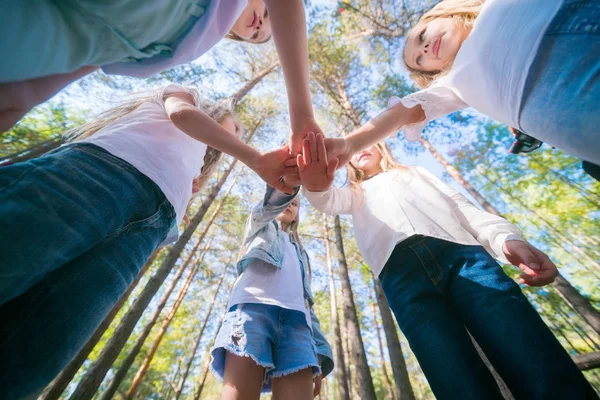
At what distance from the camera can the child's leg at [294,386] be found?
65.1 inches

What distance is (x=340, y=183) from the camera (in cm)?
931

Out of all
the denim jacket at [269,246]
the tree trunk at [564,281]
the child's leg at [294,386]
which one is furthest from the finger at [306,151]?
the tree trunk at [564,281]

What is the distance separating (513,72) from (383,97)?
8.25 meters

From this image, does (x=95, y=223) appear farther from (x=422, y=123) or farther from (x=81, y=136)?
(x=422, y=123)

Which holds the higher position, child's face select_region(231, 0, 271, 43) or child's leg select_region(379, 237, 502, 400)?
child's face select_region(231, 0, 271, 43)

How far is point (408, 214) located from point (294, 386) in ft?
4.59

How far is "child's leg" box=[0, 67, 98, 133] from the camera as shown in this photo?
779 millimetres

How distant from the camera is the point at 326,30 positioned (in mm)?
8094

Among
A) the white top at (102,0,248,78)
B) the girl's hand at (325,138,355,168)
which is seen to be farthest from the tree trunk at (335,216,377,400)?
the white top at (102,0,248,78)

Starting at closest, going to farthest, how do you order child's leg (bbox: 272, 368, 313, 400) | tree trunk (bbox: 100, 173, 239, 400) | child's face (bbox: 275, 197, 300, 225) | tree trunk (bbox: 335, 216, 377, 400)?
child's leg (bbox: 272, 368, 313, 400) → child's face (bbox: 275, 197, 300, 225) → tree trunk (bbox: 335, 216, 377, 400) → tree trunk (bbox: 100, 173, 239, 400)

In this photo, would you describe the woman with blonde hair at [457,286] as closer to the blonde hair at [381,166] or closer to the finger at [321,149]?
the finger at [321,149]

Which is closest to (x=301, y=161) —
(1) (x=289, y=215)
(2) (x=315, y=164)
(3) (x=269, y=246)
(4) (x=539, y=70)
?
(2) (x=315, y=164)

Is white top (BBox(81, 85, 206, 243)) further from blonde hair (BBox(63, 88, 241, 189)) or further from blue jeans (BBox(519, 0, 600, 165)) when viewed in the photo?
blue jeans (BBox(519, 0, 600, 165))

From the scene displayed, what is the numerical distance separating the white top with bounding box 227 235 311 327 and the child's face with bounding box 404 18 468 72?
197cm
